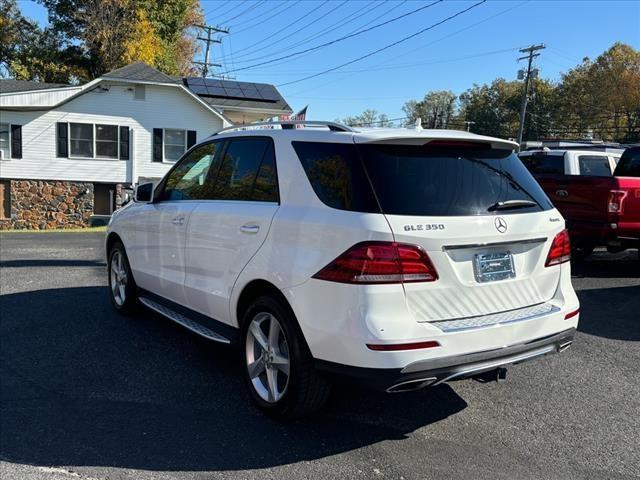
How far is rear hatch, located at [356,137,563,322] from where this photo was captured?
3131 mm

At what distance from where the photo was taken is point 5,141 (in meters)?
26.0

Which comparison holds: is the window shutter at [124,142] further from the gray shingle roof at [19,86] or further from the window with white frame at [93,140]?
the gray shingle roof at [19,86]

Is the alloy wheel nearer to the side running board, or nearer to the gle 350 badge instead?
the side running board

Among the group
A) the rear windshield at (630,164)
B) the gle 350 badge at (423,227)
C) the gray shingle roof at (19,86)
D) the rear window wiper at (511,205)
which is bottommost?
the gle 350 badge at (423,227)

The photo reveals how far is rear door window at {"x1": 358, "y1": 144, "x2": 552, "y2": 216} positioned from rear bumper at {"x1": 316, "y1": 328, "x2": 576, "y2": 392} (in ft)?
2.66

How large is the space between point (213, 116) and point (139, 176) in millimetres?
4670

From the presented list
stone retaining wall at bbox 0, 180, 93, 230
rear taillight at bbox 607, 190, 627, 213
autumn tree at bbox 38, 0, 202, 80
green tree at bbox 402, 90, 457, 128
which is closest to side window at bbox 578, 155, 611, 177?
rear taillight at bbox 607, 190, 627, 213

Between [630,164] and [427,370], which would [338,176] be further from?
[630,164]

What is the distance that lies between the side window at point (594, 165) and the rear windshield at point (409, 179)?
7.25m

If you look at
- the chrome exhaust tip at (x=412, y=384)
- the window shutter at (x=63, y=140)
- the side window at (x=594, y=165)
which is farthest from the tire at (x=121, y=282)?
the window shutter at (x=63, y=140)

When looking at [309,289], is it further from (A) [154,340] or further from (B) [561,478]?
(A) [154,340]

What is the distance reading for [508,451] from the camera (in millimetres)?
3385

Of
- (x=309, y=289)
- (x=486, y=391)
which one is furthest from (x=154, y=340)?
(x=486, y=391)

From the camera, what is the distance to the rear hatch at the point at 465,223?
3.13 meters
